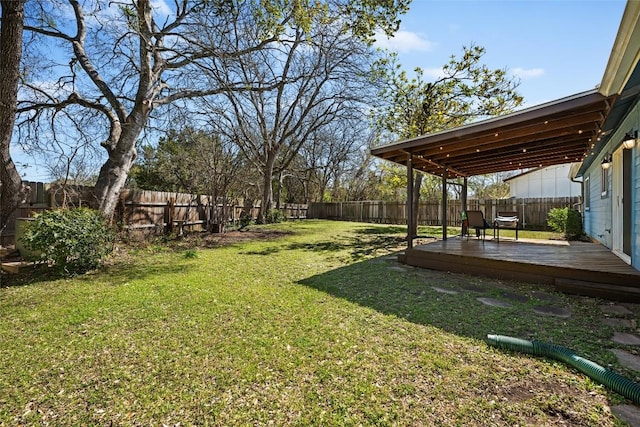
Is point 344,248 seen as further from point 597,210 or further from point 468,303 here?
point 597,210

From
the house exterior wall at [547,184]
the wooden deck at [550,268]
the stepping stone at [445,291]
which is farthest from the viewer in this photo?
the house exterior wall at [547,184]

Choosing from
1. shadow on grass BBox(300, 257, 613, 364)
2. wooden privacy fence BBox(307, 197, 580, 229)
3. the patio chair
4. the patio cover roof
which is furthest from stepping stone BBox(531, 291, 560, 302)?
wooden privacy fence BBox(307, 197, 580, 229)

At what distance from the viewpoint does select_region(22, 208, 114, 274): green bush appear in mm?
4203

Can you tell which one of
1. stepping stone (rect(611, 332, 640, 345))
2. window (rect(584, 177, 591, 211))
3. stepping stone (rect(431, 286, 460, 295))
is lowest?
stepping stone (rect(611, 332, 640, 345))

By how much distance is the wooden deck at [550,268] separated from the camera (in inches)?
140

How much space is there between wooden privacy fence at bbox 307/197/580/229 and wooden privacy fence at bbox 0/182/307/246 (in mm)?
9469

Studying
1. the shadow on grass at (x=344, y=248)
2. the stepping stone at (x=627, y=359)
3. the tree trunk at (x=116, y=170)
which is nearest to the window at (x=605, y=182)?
the shadow on grass at (x=344, y=248)

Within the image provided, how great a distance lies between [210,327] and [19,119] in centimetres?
854

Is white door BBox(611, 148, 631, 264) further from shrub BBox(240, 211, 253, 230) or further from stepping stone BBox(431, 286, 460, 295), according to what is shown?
shrub BBox(240, 211, 253, 230)

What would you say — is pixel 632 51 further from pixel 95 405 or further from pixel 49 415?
pixel 49 415

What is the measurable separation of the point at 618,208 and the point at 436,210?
37.4ft

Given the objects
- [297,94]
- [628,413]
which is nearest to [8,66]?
[628,413]

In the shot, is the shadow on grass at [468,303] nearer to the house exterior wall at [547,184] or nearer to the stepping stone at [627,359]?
the stepping stone at [627,359]

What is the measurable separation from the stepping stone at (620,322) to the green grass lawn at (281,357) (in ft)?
0.39
